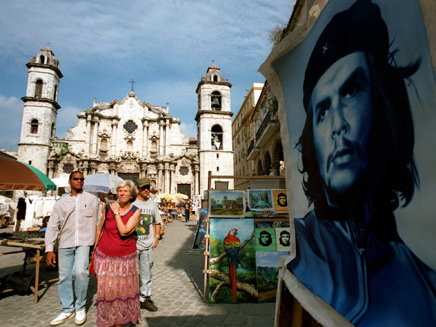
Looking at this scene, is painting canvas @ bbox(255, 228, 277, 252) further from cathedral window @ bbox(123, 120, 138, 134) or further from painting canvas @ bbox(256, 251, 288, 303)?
cathedral window @ bbox(123, 120, 138, 134)

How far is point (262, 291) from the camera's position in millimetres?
4203

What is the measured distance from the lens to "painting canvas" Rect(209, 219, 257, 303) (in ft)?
A: 13.8

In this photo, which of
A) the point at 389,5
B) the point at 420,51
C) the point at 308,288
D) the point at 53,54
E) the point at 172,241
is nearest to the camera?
the point at 420,51

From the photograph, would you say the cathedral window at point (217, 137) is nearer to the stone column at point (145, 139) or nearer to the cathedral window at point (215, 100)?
the cathedral window at point (215, 100)

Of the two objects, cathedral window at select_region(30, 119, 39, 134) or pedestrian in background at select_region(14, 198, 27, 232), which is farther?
cathedral window at select_region(30, 119, 39, 134)

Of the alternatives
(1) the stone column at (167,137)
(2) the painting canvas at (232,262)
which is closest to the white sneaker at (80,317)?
(2) the painting canvas at (232,262)

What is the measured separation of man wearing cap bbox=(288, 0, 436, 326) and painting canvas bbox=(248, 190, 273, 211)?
359cm

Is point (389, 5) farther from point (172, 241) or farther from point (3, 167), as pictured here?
point (172, 241)

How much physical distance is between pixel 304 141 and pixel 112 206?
2549 mm

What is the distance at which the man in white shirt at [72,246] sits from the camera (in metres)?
3.46

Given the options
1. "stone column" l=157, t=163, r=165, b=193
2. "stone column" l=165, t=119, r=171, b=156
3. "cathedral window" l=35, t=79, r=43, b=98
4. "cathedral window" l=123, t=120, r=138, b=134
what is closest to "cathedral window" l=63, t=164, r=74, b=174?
"cathedral window" l=123, t=120, r=138, b=134

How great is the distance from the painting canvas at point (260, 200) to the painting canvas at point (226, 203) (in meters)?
0.18

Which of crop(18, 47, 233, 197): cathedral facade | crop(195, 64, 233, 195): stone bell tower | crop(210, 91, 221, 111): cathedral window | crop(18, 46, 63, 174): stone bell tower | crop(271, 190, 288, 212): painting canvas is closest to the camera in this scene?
crop(271, 190, 288, 212): painting canvas

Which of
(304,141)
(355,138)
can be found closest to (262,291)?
(304,141)
